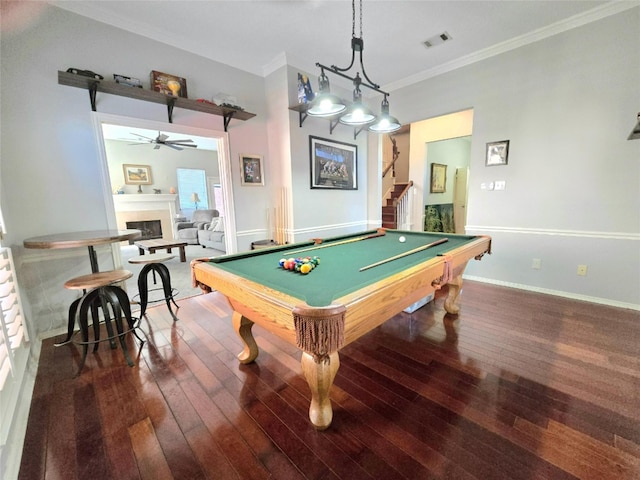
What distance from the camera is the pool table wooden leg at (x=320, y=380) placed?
4.09 feet

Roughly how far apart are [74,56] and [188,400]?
3033 mm

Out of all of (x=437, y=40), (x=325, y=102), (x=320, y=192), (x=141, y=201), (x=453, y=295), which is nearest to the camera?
(x=325, y=102)

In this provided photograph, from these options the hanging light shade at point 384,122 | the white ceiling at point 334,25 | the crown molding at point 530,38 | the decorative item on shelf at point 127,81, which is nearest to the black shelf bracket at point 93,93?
the decorative item on shelf at point 127,81

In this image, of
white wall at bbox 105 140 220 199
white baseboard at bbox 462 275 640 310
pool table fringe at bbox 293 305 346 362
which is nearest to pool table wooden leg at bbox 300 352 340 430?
pool table fringe at bbox 293 305 346 362

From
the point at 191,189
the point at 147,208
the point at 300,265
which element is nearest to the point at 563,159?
the point at 300,265

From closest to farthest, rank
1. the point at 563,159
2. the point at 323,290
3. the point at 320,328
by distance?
the point at 320,328 → the point at 323,290 → the point at 563,159

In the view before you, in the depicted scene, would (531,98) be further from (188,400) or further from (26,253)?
(26,253)

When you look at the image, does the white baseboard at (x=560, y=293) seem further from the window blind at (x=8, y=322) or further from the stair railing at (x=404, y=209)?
the window blind at (x=8, y=322)

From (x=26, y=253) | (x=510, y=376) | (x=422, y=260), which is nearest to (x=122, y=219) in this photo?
(x=26, y=253)

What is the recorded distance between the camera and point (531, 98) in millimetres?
2914

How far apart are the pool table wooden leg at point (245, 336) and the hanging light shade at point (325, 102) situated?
1.68 meters

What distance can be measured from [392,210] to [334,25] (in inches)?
147

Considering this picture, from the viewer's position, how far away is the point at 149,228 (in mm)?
7277

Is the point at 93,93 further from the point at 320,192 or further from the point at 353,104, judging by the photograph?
Answer: the point at 320,192
